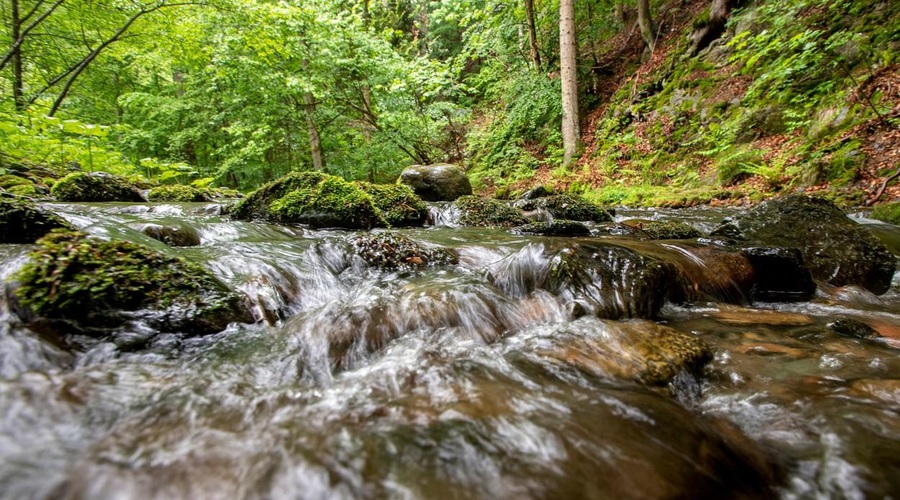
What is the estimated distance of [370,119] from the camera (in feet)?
46.3

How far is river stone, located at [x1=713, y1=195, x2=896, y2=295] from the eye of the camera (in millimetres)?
3650

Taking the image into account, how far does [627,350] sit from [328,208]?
15.6 ft

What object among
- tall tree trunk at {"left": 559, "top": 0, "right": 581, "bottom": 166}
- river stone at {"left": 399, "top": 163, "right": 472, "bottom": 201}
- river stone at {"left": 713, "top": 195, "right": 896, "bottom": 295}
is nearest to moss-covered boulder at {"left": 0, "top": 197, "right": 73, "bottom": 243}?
river stone at {"left": 713, "top": 195, "right": 896, "bottom": 295}

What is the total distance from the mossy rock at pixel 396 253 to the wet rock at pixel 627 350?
5.89 feet

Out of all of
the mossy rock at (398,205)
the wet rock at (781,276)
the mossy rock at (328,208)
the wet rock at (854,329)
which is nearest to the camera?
the wet rock at (854,329)

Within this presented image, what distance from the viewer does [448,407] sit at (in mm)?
1632

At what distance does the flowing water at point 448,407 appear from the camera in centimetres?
120

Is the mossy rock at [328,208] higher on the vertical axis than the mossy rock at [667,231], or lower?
higher

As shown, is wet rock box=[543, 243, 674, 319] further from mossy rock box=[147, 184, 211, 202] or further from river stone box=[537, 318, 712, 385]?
mossy rock box=[147, 184, 211, 202]

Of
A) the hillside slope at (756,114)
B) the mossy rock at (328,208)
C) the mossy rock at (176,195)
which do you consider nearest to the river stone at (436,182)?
the hillside slope at (756,114)

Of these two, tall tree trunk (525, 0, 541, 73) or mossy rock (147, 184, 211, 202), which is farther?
tall tree trunk (525, 0, 541, 73)

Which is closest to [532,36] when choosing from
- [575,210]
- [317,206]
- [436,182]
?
[436,182]

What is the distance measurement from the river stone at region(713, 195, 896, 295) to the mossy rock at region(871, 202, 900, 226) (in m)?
1.68

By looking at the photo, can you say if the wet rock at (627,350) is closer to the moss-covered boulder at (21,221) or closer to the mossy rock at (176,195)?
the moss-covered boulder at (21,221)
